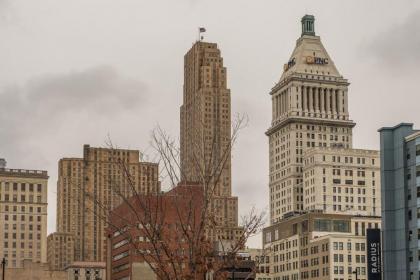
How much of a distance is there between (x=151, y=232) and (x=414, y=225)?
12839 cm

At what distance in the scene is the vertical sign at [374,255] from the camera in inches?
5930

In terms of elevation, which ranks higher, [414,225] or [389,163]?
[389,163]

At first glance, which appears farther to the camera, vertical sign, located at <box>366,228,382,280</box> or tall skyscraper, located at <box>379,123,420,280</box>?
vertical sign, located at <box>366,228,382,280</box>

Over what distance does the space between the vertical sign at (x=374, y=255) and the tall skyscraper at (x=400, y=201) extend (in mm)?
1612

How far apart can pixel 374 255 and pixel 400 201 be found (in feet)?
33.5

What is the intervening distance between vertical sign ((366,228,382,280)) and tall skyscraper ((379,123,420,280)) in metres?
1.61

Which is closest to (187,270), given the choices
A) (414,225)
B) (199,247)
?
(199,247)

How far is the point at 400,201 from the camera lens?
15075 centimetres

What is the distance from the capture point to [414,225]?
145 meters

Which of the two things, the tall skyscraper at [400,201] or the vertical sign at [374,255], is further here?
the vertical sign at [374,255]

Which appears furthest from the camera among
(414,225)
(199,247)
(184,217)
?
(414,225)

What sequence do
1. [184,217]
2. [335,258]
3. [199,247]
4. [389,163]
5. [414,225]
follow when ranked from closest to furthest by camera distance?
[199,247] → [184,217] → [414,225] → [389,163] → [335,258]

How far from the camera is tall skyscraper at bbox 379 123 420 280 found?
145 metres

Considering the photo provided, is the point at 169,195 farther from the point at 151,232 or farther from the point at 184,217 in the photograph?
the point at 151,232
